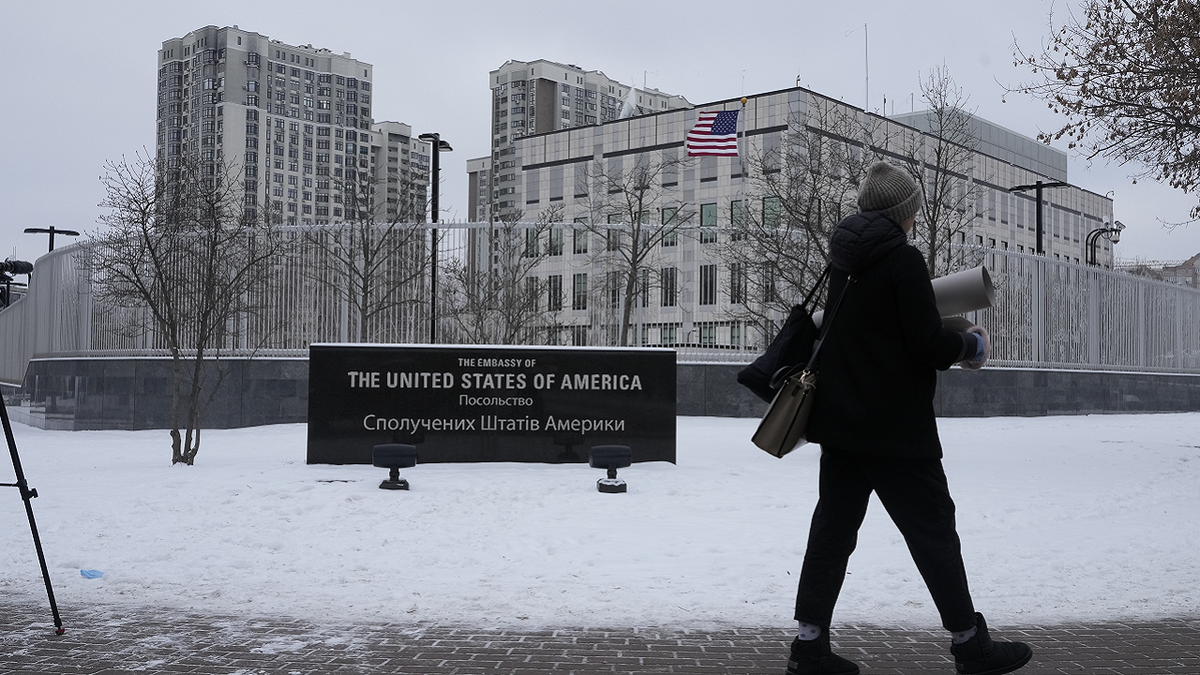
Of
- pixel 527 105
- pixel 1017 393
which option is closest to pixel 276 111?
pixel 527 105

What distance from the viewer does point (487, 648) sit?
496cm

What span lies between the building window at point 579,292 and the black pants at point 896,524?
1448 centimetres

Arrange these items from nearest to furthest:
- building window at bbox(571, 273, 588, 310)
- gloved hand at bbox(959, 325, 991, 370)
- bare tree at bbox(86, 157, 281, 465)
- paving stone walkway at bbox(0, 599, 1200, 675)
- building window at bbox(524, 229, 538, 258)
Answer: gloved hand at bbox(959, 325, 991, 370)
paving stone walkway at bbox(0, 599, 1200, 675)
bare tree at bbox(86, 157, 281, 465)
building window at bbox(524, 229, 538, 258)
building window at bbox(571, 273, 588, 310)

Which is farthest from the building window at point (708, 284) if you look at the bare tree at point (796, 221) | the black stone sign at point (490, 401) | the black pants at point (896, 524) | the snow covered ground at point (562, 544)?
the black pants at point (896, 524)

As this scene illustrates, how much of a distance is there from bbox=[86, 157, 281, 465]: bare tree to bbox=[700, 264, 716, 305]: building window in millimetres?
7373

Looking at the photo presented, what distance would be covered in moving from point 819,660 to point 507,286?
14.7 m

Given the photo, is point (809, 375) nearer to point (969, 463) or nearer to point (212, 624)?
point (212, 624)

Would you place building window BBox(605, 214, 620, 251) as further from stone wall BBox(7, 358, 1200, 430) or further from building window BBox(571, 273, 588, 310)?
stone wall BBox(7, 358, 1200, 430)

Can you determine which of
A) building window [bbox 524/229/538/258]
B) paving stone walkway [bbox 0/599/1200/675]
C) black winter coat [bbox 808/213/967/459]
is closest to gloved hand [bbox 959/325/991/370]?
black winter coat [bbox 808/213/967/459]

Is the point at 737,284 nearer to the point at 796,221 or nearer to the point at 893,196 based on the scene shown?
the point at 796,221

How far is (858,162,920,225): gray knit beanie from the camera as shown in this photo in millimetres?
4301

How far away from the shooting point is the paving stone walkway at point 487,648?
4.57 metres

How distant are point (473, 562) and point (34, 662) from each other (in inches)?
115

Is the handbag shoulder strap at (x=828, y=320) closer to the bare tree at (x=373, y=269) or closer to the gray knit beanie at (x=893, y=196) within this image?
the gray knit beanie at (x=893, y=196)
